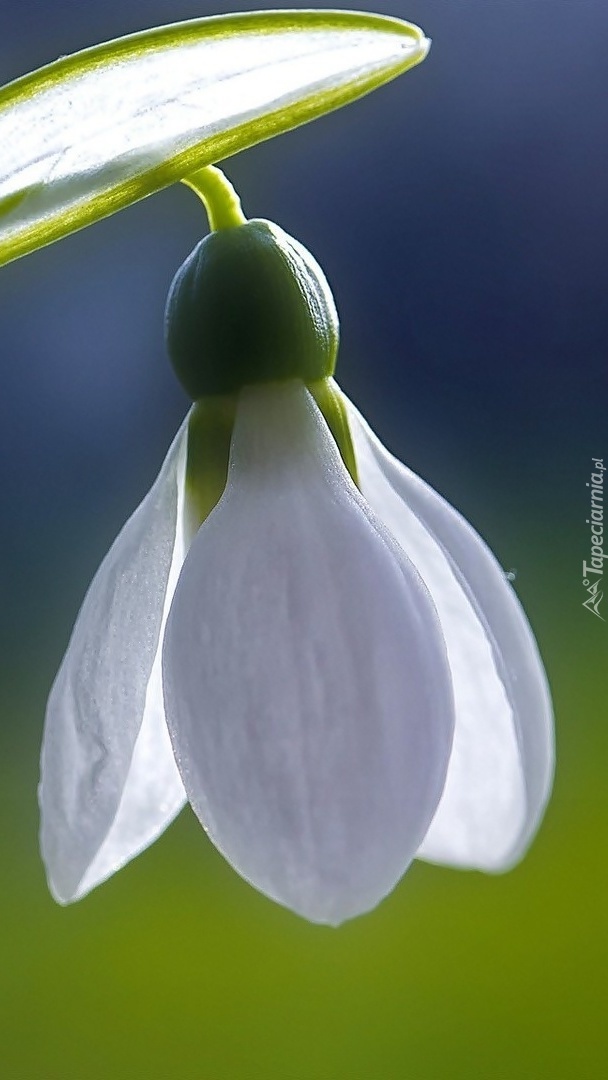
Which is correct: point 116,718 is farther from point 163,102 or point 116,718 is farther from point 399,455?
point 399,455

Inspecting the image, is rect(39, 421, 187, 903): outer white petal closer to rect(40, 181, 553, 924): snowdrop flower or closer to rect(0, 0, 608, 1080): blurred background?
rect(40, 181, 553, 924): snowdrop flower

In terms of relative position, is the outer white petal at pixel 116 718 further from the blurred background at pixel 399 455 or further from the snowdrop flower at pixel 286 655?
the blurred background at pixel 399 455

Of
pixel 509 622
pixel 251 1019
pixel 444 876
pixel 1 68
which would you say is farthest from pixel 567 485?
pixel 509 622

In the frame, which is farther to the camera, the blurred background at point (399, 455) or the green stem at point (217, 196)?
the blurred background at point (399, 455)

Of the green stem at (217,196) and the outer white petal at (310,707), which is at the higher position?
the green stem at (217,196)

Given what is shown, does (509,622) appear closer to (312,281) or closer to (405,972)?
(312,281)

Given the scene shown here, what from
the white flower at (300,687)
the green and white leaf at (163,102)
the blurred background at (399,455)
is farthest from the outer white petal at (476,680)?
the blurred background at (399,455)
